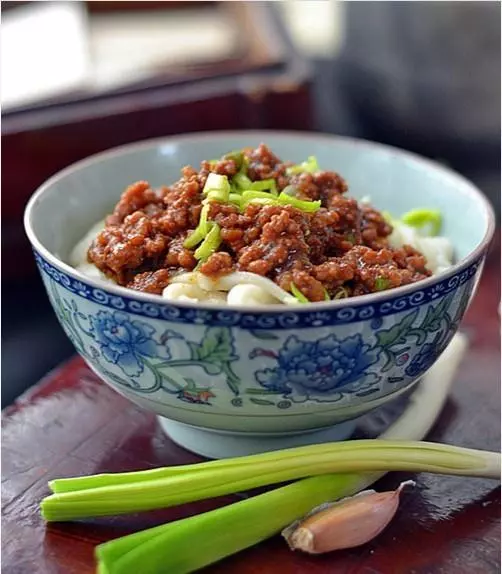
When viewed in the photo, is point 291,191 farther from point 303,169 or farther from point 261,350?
point 261,350

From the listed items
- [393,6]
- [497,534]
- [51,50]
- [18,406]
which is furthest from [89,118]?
[497,534]

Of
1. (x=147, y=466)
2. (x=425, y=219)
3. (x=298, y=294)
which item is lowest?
(x=147, y=466)

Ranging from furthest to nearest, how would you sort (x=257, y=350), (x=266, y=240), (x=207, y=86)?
(x=207, y=86) < (x=266, y=240) < (x=257, y=350)

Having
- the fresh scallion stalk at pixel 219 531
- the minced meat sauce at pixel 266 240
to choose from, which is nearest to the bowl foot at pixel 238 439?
the fresh scallion stalk at pixel 219 531

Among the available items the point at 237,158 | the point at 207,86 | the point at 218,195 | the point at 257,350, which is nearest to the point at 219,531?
the point at 257,350

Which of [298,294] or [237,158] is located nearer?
[298,294]

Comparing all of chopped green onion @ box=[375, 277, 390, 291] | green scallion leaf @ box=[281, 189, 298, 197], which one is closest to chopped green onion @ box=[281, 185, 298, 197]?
green scallion leaf @ box=[281, 189, 298, 197]

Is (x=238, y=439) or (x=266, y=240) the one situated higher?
(x=266, y=240)
